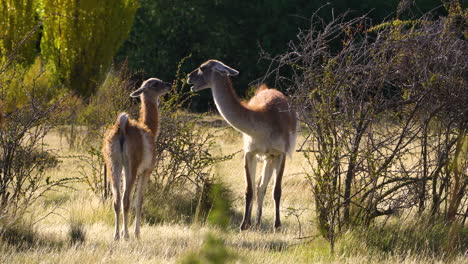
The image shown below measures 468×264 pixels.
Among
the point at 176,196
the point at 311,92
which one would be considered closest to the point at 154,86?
the point at 176,196

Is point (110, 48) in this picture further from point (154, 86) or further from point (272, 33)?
point (154, 86)

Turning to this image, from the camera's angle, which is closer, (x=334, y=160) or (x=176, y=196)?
(x=334, y=160)

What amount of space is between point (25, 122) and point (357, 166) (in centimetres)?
320

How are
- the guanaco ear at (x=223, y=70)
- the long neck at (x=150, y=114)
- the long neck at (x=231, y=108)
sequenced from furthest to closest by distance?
the guanaco ear at (x=223, y=70) < the long neck at (x=231, y=108) < the long neck at (x=150, y=114)

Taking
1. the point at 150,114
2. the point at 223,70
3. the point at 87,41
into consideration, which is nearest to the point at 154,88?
the point at 150,114

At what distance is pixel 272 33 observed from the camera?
81.7ft

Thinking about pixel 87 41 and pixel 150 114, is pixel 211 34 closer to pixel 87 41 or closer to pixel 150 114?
pixel 87 41

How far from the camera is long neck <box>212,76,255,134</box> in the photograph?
8.76 m

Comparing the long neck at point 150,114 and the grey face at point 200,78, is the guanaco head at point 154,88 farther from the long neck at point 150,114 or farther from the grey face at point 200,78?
the grey face at point 200,78

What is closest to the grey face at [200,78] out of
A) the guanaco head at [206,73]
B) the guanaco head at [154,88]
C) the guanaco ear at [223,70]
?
the guanaco head at [206,73]

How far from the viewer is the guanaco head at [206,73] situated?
8.96 m

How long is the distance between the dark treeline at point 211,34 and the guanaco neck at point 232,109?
15570 millimetres

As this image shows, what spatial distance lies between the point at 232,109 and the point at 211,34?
16.9 m

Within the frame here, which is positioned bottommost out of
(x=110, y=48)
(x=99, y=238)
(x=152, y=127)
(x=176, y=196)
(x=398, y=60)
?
(x=99, y=238)
